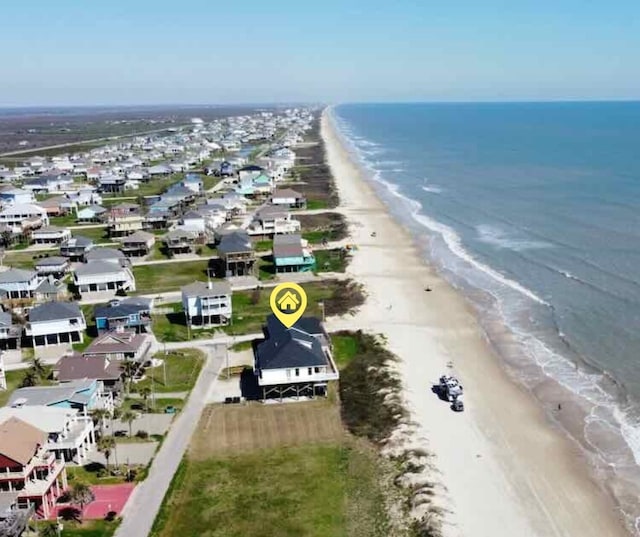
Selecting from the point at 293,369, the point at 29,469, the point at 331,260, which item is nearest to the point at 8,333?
the point at 29,469

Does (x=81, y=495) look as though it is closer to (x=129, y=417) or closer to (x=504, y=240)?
(x=129, y=417)

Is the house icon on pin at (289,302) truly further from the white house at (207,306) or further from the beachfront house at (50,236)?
the beachfront house at (50,236)

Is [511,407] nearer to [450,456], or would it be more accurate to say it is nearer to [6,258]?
[450,456]

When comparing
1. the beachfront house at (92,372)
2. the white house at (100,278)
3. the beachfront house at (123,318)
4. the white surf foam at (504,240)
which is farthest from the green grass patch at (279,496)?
the white surf foam at (504,240)

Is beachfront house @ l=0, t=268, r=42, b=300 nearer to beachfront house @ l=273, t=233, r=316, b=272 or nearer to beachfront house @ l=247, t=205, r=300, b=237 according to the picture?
beachfront house @ l=273, t=233, r=316, b=272

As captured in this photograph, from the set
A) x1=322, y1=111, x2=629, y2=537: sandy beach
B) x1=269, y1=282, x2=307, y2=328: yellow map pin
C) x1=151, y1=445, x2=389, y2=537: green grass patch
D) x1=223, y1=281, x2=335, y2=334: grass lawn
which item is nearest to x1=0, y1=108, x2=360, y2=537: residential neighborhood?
x1=223, y1=281, x2=335, y2=334: grass lawn
